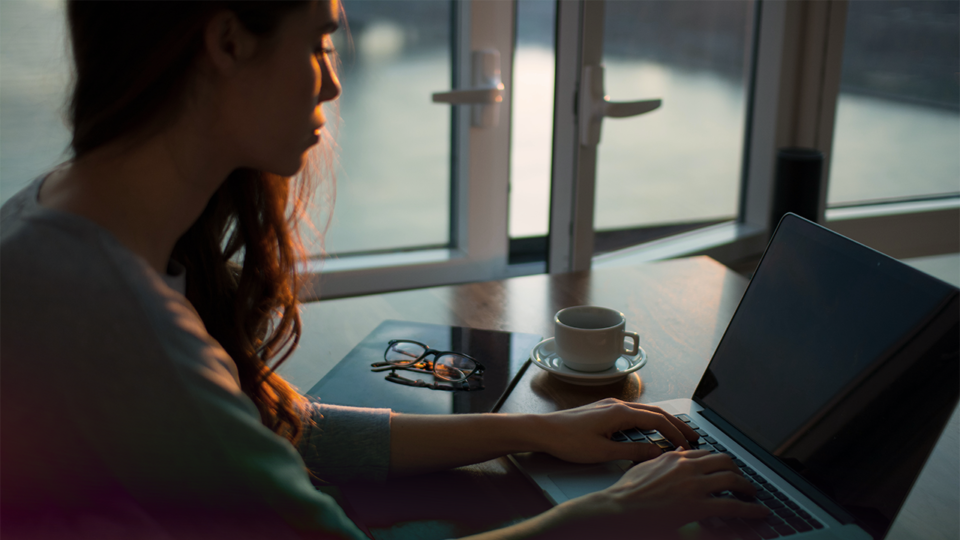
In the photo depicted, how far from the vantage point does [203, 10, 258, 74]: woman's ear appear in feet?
1.85

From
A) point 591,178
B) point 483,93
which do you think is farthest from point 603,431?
point 483,93

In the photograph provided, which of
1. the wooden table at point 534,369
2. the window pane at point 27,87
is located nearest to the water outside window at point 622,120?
the window pane at point 27,87

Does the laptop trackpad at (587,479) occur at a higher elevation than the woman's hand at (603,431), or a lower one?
lower

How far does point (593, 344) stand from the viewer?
0.89m

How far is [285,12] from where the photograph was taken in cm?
59

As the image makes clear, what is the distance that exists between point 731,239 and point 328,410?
189 centimetres

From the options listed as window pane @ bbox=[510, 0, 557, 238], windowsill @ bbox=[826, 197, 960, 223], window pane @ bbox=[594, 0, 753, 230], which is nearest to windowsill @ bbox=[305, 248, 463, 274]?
window pane @ bbox=[510, 0, 557, 238]

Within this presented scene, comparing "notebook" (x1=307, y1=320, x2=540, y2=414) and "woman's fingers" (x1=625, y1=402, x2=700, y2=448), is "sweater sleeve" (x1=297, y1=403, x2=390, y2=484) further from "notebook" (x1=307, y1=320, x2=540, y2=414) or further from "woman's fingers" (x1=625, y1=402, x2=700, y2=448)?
"woman's fingers" (x1=625, y1=402, x2=700, y2=448)

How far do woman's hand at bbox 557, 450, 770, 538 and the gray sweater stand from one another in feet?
0.75

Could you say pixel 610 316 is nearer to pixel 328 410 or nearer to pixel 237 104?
pixel 328 410

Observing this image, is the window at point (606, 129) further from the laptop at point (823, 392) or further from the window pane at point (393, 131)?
the laptop at point (823, 392)

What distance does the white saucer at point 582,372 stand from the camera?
0.89m

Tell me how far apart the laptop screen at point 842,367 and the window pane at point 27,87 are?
1376 mm

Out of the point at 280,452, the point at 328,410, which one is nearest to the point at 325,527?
the point at 280,452
